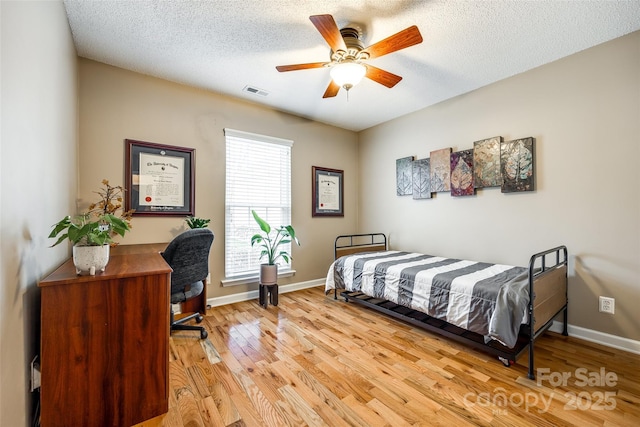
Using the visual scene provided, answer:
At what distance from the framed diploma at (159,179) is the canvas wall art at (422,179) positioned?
2827mm

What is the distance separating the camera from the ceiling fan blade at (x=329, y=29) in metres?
1.64

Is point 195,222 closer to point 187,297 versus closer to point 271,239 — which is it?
point 187,297

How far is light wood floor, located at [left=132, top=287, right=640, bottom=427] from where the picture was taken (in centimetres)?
147

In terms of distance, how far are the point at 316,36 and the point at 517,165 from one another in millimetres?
2323

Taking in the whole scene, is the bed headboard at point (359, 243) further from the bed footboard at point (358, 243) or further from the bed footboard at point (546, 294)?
the bed footboard at point (546, 294)

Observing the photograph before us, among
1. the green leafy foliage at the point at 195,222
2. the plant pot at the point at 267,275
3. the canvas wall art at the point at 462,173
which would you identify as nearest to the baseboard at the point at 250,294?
the plant pot at the point at 267,275

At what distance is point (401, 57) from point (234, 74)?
65.9 inches

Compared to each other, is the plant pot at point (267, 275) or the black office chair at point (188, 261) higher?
the black office chair at point (188, 261)

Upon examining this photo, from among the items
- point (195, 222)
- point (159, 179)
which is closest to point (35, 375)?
point (195, 222)

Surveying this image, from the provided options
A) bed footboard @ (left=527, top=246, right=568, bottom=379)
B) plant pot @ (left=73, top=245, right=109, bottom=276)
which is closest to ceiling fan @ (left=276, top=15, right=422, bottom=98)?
bed footboard @ (left=527, top=246, right=568, bottom=379)

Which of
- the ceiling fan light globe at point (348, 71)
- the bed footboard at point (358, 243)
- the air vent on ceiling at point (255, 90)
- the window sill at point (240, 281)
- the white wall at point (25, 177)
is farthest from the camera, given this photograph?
the bed footboard at point (358, 243)

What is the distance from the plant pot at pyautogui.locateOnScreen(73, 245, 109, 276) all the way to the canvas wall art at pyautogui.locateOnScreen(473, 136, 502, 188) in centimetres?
340

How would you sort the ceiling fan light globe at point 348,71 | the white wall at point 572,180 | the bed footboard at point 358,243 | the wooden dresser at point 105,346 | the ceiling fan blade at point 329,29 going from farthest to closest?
the bed footboard at point 358,243
the white wall at point 572,180
the ceiling fan light globe at point 348,71
the ceiling fan blade at point 329,29
the wooden dresser at point 105,346

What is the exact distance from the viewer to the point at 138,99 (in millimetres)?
2791
